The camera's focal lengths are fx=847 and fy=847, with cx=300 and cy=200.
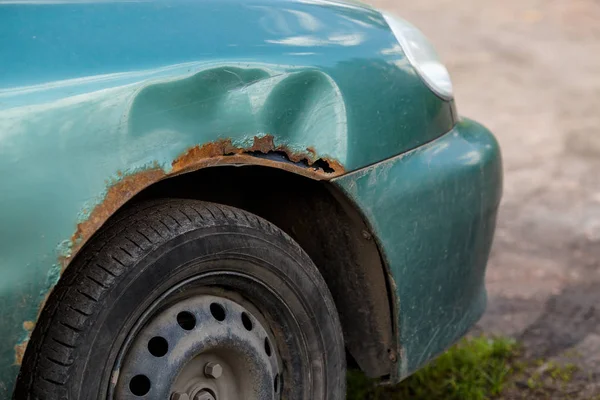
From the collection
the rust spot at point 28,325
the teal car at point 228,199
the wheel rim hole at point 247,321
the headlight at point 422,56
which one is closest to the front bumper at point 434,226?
the teal car at point 228,199

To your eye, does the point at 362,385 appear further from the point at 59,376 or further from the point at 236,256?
the point at 59,376

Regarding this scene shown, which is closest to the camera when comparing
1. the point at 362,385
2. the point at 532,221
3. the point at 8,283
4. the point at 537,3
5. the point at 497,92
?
the point at 8,283

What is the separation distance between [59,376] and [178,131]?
0.54m

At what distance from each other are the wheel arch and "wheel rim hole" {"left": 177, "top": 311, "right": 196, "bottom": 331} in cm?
40

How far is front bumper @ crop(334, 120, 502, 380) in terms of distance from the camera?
2.24 m

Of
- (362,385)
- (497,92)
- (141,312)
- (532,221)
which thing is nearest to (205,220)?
(141,312)

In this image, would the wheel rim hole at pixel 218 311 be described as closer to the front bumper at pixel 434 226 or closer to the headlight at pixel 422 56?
the front bumper at pixel 434 226

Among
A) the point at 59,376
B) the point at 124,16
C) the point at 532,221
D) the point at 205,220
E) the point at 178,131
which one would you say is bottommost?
the point at 532,221

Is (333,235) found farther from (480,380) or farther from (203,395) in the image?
(480,380)

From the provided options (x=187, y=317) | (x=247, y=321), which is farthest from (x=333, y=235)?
(x=187, y=317)

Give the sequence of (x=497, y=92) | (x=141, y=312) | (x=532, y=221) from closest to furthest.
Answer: (x=141, y=312) < (x=532, y=221) < (x=497, y=92)

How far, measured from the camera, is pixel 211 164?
72.9 inches

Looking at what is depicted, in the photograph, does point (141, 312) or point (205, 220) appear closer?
point (141, 312)

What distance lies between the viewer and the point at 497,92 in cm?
690
